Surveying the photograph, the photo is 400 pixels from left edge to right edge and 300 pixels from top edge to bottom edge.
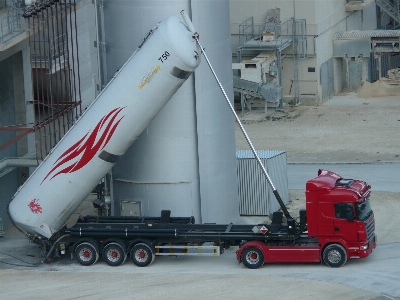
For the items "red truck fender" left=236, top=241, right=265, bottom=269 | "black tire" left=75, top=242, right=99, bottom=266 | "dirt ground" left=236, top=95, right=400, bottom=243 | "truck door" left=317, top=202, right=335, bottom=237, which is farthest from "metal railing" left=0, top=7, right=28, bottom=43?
"truck door" left=317, top=202, right=335, bottom=237

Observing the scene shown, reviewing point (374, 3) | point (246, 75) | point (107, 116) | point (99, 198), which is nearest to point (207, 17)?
point (107, 116)

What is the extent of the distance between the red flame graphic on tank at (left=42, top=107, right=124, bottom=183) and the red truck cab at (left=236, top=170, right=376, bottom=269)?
16.5 ft

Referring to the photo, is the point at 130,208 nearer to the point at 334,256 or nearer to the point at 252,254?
the point at 252,254

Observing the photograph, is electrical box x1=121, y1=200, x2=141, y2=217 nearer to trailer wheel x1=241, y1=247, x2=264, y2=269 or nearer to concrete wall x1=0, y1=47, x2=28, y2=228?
trailer wheel x1=241, y1=247, x2=264, y2=269

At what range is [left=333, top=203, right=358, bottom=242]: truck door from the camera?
2700 centimetres

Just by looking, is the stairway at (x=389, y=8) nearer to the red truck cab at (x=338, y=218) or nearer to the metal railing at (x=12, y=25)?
the metal railing at (x=12, y=25)

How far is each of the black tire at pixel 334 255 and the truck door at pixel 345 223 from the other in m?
0.33

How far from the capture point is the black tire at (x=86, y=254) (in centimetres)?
2872

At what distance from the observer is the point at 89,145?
93.6 ft

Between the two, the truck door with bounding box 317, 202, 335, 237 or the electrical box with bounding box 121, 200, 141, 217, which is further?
the electrical box with bounding box 121, 200, 141, 217

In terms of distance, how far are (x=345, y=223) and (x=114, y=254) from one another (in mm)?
6693

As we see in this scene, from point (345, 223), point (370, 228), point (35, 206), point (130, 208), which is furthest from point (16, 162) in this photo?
point (370, 228)

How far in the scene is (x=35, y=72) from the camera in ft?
114

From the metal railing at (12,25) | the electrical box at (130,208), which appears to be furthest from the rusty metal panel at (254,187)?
the metal railing at (12,25)
